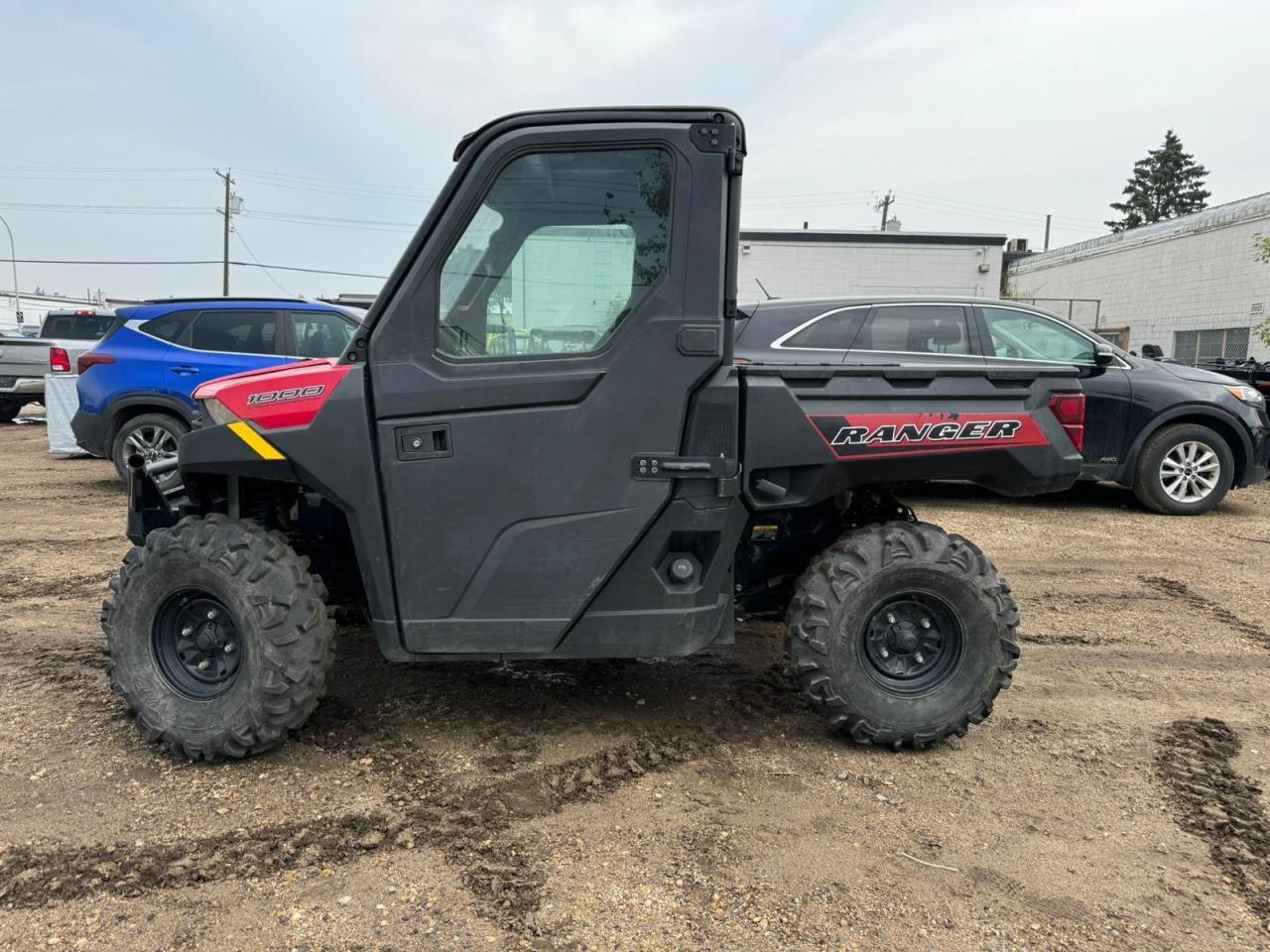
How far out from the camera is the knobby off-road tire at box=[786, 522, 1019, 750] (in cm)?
309

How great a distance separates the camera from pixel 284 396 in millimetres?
2928

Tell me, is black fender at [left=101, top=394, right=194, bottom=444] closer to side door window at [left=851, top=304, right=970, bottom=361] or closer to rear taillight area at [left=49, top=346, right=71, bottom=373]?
rear taillight area at [left=49, top=346, right=71, bottom=373]

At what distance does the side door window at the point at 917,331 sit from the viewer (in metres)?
6.73

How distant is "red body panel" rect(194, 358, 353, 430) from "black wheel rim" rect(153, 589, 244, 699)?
2.28 ft

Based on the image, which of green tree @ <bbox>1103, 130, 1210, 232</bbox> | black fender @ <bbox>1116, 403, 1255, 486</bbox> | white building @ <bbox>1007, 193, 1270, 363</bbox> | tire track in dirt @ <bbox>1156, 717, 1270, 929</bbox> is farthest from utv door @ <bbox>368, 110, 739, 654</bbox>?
green tree @ <bbox>1103, 130, 1210, 232</bbox>

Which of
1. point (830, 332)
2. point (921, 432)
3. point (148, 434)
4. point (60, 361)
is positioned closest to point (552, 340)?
point (921, 432)

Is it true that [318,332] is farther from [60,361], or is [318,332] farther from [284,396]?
[284,396]

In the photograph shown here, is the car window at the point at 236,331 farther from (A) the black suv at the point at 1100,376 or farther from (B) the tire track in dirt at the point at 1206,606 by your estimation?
(B) the tire track in dirt at the point at 1206,606

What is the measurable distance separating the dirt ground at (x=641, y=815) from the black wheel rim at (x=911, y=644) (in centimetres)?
28

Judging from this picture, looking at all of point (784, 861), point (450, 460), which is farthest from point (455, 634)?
point (784, 861)

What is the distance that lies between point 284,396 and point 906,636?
2.38 meters

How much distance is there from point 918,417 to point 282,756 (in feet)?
8.51

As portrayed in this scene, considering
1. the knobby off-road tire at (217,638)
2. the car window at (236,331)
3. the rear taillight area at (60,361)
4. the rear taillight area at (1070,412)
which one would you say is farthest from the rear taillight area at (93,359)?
the rear taillight area at (1070,412)

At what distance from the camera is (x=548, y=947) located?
2.13 meters
